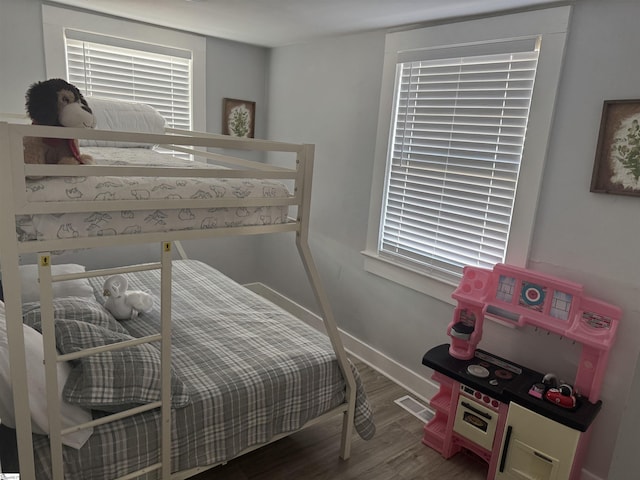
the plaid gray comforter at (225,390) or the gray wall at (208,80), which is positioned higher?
the gray wall at (208,80)

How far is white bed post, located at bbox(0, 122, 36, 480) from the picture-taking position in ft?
4.10

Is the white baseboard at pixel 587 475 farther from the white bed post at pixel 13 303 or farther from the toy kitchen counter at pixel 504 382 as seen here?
the white bed post at pixel 13 303

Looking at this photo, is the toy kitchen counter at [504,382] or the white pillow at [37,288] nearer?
the toy kitchen counter at [504,382]

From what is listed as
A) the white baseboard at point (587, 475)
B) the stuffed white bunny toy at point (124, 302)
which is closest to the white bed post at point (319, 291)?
the stuffed white bunny toy at point (124, 302)

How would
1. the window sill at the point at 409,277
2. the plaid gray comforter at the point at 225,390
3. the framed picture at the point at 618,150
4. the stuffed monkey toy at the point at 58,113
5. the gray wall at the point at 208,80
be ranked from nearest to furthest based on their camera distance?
the stuffed monkey toy at the point at 58,113 → the plaid gray comforter at the point at 225,390 → the framed picture at the point at 618,150 → the window sill at the point at 409,277 → the gray wall at the point at 208,80

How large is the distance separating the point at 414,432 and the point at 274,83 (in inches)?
119

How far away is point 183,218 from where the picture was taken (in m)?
1.64

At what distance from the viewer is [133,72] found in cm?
332

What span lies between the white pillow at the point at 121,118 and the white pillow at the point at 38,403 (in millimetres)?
1608

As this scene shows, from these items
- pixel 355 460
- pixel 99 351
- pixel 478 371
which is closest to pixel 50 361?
pixel 99 351

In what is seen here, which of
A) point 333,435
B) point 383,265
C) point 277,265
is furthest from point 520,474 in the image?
point 277,265

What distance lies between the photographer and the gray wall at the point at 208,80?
281cm

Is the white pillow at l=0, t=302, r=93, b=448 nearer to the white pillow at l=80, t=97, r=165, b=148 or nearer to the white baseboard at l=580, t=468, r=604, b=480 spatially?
the white pillow at l=80, t=97, r=165, b=148

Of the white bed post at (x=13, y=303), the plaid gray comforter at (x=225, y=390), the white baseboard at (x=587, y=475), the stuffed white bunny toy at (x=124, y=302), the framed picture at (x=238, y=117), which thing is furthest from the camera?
the framed picture at (x=238, y=117)
